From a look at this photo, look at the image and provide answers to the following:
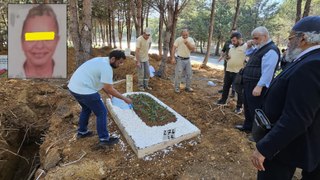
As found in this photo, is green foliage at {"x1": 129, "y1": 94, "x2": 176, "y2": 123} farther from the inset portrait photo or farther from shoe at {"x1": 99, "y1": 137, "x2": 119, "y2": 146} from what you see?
the inset portrait photo

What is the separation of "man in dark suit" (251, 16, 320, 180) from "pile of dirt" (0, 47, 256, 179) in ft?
4.99

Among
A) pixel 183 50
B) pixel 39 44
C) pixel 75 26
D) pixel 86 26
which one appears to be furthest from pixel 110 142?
pixel 75 26

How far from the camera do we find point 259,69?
3.63 metres

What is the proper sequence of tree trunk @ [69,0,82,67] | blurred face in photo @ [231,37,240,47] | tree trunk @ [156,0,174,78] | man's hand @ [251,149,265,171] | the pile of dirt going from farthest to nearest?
tree trunk @ [156,0,174,78], tree trunk @ [69,0,82,67], blurred face in photo @ [231,37,240,47], the pile of dirt, man's hand @ [251,149,265,171]

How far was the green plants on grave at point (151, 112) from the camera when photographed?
168 inches

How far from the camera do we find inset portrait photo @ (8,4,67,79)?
5445mm

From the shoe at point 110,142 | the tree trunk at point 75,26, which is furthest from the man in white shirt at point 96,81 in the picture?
the tree trunk at point 75,26

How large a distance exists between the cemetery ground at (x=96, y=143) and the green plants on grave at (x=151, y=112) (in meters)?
0.53

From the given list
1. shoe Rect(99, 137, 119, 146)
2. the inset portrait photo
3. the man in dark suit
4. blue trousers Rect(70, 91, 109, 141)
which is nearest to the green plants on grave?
shoe Rect(99, 137, 119, 146)

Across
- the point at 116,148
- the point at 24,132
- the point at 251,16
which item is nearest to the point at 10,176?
the point at 24,132

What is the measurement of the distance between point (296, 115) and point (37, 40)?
5765mm

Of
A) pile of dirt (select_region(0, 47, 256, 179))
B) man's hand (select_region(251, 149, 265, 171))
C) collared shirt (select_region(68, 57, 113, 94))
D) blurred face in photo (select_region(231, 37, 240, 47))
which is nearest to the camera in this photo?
man's hand (select_region(251, 149, 265, 171))

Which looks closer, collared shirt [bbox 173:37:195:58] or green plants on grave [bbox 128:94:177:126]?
green plants on grave [bbox 128:94:177:126]

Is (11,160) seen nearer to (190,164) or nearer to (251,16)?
(190,164)
